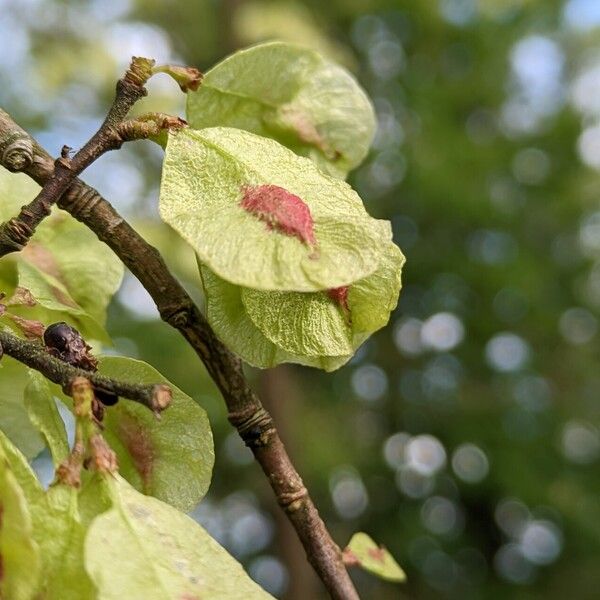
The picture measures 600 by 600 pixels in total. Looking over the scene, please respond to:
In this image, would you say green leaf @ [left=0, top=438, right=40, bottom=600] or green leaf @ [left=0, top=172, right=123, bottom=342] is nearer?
green leaf @ [left=0, top=438, right=40, bottom=600]

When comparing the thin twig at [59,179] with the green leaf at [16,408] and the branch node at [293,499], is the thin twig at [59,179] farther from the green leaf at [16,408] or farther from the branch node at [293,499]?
the branch node at [293,499]

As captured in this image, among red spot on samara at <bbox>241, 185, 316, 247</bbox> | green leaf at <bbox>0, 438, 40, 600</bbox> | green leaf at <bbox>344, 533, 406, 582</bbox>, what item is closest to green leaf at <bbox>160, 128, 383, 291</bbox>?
red spot on samara at <bbox>241, 185, 316, 247</bbox>

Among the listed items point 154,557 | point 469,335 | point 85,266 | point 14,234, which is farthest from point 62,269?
point 469,335

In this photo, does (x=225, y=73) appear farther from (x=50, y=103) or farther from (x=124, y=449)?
(x=50, y=103)

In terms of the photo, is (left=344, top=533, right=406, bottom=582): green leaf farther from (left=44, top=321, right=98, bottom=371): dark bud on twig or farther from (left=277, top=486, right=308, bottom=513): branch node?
(left=44, top=321, right=98, bottom=371): dark bud on twig

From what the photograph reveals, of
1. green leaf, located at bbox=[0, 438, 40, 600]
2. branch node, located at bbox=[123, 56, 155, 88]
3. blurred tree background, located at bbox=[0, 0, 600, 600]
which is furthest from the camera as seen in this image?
blurred tree background, located at bbox=[0, 0, 600, 600]

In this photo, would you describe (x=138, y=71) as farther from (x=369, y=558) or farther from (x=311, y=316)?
(x=369, y=558)
